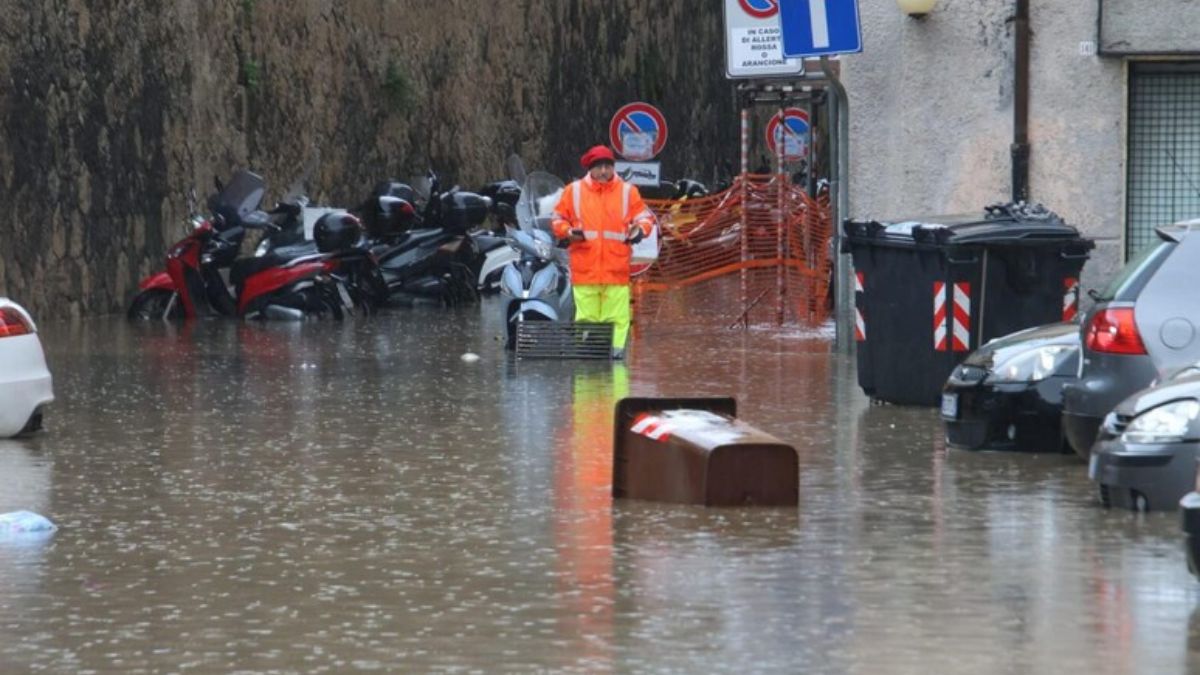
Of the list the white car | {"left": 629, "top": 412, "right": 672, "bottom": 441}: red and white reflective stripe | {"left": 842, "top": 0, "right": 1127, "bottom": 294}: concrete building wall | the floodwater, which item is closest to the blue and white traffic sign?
{"left": 842, "top": 0, "right": 1127, "bottom": 294}: concrete building wall

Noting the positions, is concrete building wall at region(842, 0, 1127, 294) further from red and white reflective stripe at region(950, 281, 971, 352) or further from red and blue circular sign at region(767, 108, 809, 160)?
red and blue circular sign at region(767, 108, 809, 160)

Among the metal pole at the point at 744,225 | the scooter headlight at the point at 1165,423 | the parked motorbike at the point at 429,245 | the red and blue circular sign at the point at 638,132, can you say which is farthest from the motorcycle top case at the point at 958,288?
the red and blue circular sign at the point at 638,132

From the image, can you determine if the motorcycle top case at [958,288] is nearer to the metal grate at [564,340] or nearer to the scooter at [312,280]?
the metal grate at [564,340]

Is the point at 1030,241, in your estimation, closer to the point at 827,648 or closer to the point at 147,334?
the point at 827,648

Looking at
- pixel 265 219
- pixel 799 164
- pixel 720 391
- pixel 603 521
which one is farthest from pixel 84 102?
pixel 799 164

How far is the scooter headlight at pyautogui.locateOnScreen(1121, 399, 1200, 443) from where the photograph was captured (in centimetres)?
990

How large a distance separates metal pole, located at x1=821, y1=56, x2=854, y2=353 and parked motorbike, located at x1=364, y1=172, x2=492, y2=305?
7416mm

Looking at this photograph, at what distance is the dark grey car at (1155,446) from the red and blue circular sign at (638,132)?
2304 cm

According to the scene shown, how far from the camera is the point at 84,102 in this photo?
2650 centimetres

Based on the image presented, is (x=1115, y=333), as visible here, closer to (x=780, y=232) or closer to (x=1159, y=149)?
(x=1159, y=149)

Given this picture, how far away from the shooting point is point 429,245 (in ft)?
95.7

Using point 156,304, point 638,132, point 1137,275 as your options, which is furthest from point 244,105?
point 1137,275

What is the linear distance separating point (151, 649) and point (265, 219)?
735 inches

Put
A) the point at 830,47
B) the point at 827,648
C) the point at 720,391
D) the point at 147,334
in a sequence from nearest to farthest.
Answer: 1. the point at 827,648
2. the point at 720,391
3. the point at 830,47
4. the point at 147,334
